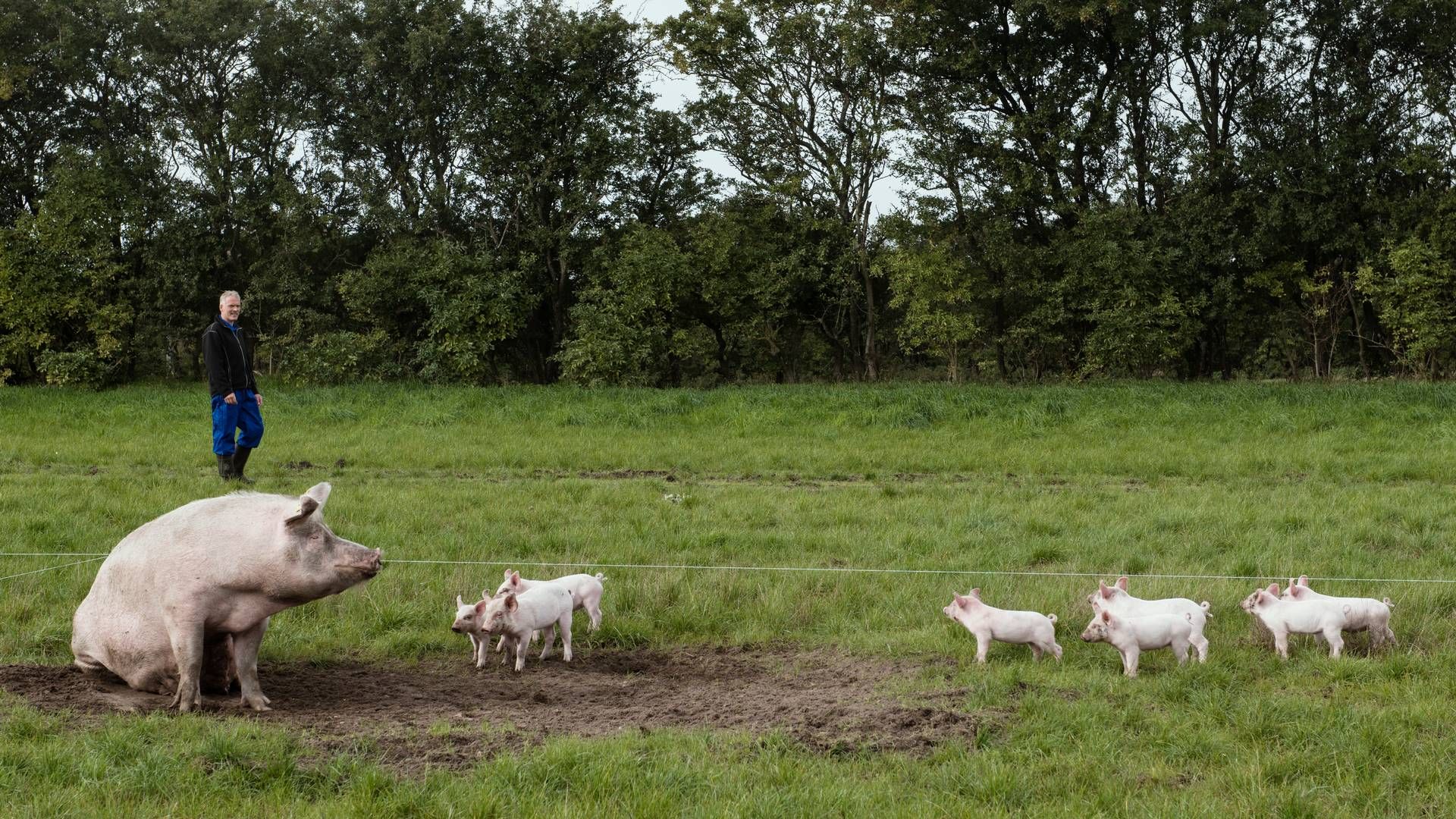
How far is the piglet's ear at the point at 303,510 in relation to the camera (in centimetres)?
605

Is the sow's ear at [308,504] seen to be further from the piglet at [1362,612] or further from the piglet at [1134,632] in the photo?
A: the piglet at [1362,612]

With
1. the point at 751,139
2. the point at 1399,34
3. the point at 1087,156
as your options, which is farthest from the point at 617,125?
the point at 1399,34

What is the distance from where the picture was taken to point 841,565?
33.0 feet

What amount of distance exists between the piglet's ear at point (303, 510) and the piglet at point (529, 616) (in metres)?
1.42

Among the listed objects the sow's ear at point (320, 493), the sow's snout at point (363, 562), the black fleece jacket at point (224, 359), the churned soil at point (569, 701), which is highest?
the black fleece jacket at point (224, 359)

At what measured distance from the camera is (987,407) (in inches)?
859

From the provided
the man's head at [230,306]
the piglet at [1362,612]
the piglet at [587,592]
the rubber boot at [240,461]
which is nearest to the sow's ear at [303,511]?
the piglet at [587,592]

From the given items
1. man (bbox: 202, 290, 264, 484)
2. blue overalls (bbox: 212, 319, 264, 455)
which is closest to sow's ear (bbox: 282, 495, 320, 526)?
man (bbox: 202, 290, 264, 484)

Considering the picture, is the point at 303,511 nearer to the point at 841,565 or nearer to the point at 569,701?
the point at 569,701

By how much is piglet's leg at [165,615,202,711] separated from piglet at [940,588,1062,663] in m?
4.40

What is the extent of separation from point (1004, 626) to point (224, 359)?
9.88m

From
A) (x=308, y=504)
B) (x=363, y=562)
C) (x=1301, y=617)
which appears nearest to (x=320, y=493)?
(x=308, y=504)

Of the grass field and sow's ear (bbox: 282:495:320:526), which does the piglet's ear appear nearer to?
sow's ear (bbox: 282:495:320:526)

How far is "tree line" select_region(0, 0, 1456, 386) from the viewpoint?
30391mm
